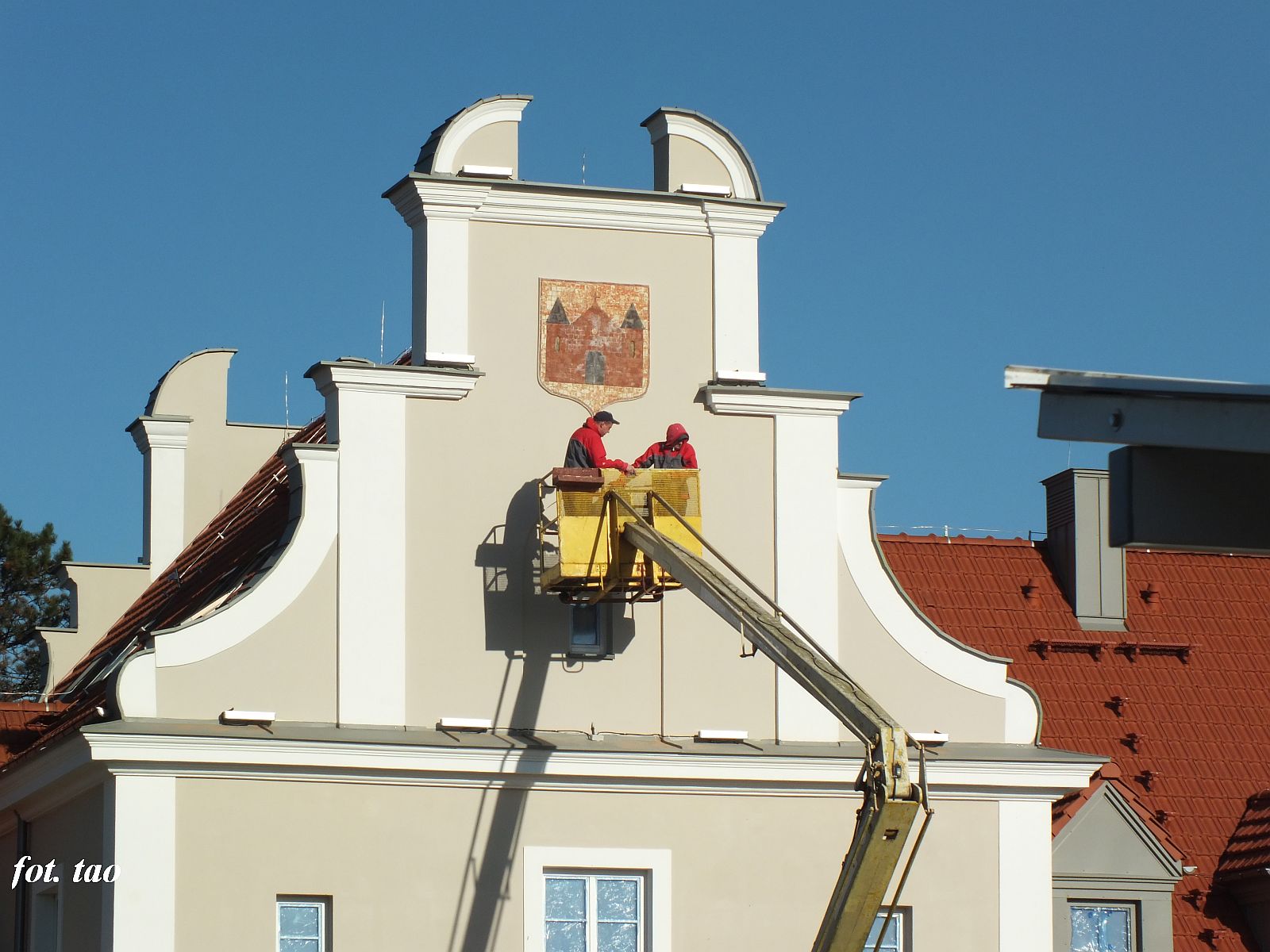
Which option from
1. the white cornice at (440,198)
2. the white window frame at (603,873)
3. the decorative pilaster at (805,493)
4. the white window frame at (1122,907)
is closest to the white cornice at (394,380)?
the white cornice at (440,198)

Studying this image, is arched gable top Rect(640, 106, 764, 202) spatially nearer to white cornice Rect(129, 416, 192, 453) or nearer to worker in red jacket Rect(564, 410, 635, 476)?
worker in red jacket Rect(564, 410, 635, 476)

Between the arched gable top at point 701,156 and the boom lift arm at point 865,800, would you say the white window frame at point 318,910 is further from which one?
the arched gable top at point 701,156

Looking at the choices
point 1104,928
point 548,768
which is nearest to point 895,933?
point 1104,928

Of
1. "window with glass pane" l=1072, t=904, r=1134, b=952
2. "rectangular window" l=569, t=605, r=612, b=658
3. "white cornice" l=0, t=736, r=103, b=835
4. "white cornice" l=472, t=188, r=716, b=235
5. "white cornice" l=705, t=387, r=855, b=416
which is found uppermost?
"white cornice" l=472, t=188, r=716, b=235

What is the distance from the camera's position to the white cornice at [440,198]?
22359 mm

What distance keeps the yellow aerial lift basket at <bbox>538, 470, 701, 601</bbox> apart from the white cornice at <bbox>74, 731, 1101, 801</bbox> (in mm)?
1604

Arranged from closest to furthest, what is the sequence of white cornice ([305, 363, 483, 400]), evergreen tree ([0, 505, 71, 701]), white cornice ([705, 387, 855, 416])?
white cornice ([305, 363, 483, 400]) < white cornice ([705, 387, 855, 416]) < evergreen tree ([0, 505, 71, 701])

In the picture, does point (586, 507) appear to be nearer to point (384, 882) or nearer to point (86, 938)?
point (384, 882)

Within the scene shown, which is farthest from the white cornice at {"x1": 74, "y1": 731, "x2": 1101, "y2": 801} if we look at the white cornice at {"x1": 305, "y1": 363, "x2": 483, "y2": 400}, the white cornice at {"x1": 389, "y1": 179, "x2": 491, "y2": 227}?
the white cornice at {"x1": 389, "y1": 179, "x2": 491, "y2": 227}

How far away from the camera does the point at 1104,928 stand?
24094mm

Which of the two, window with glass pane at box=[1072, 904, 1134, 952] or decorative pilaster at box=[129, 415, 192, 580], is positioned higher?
decorative pilaster at box=[129, 415, 192, 580]

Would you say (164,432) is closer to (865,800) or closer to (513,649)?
(513,649)

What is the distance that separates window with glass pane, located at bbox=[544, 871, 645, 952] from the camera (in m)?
21.5

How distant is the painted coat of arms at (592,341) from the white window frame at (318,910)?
5.33m
